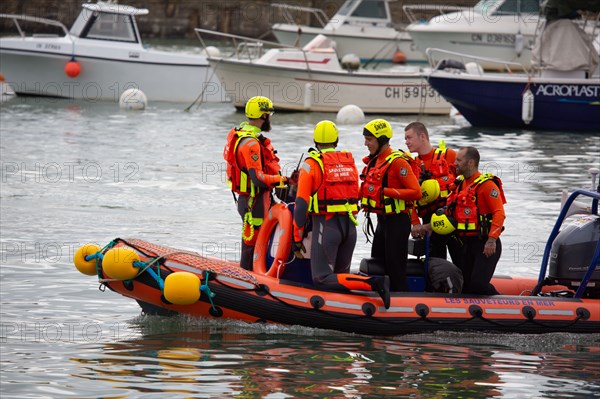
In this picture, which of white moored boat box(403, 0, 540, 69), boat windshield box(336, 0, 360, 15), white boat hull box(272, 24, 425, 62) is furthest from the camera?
boat windshield box(336, 0, 360, 15)

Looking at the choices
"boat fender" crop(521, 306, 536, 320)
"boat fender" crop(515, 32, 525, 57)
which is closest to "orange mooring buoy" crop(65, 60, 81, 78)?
"boat fender" crop(515, 32, 525, 57)

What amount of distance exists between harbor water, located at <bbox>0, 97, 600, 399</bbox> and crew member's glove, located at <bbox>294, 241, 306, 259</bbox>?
596mm

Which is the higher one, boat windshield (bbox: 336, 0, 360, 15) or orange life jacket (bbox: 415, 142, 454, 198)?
boat windshield (bbox: 336, 0, 360, 15)

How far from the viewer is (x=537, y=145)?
22.2m

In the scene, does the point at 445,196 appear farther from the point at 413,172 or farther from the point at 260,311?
the point at 260,311

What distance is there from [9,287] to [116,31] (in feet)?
59.2

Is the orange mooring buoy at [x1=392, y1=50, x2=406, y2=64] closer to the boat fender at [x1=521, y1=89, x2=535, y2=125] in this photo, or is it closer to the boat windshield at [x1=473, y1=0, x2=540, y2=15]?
the boat windshield at [x1=473, y1=0, x2=540, y2=15]

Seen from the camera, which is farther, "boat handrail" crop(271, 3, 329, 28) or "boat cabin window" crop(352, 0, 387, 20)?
"boat cabin window" crop(352, 0, 387, 20)

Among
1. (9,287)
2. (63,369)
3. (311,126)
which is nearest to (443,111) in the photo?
(311,126)

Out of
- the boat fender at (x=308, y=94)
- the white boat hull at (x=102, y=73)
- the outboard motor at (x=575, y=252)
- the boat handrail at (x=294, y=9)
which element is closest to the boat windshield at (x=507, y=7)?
the boat handrail at (x=294, y=9)

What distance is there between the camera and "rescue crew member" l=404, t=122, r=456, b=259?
31.8 ft

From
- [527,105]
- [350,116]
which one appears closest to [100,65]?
[350,116]

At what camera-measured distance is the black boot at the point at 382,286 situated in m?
9.38

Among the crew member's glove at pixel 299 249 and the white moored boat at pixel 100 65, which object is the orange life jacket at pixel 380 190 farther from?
the white moored boat at pixel 100 65
